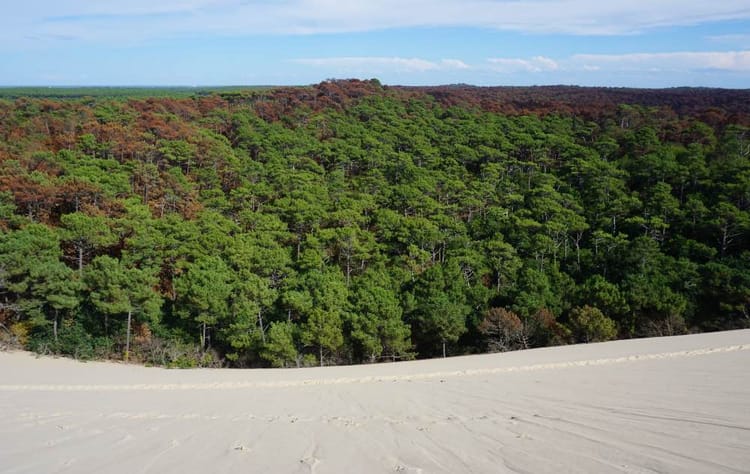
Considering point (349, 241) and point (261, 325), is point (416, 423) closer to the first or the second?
point (261, 325)

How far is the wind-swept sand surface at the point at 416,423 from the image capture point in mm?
4988

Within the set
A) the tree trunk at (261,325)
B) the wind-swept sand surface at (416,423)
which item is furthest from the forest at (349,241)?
the wind-swept sand surface at (416,423)

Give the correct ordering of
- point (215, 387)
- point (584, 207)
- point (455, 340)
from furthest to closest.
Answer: point (584, 207), point (455, 340), point (215, 387)

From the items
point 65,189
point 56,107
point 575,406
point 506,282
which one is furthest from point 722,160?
point 56,107

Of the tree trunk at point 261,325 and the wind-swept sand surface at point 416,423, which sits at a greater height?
the wind-swept sand surface at point 416,423

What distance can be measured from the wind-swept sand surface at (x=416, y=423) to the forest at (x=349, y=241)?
26.6 feet

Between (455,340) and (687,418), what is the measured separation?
1663cm

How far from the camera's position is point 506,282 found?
2814 cm

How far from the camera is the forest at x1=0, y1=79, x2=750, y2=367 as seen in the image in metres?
21.8

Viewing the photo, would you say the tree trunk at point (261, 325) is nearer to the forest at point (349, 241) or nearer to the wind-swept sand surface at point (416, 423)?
the forest at point (349, 241)

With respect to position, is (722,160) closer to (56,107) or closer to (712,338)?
(712,338)

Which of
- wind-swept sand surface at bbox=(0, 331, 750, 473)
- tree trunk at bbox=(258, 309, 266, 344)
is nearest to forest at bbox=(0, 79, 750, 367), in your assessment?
tree trunk at bbox=(258, 309, 266, 344)

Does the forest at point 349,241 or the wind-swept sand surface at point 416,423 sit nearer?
the wind-swept sand surface at point 416,423

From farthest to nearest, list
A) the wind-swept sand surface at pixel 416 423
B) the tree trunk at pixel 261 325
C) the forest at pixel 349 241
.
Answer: the forest at pixel 349 241 → the tree trunk at pixel 261 325 → the wind-swept sand surface at pixel 416 423
